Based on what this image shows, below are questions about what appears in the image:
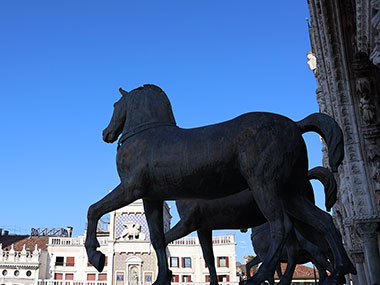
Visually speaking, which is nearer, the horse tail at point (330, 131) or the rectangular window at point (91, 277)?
the horse tail at point (330, 131)

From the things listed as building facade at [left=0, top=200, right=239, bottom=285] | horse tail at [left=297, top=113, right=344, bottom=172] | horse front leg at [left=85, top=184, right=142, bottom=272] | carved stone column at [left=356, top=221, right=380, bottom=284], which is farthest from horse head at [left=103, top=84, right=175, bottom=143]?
building facade at [left=0, top=200, right=239, bottom=285]

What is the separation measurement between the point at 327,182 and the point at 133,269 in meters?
41.9

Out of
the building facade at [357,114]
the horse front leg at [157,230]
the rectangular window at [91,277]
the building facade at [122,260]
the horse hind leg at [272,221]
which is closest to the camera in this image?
the horse hind leg at [272,221]

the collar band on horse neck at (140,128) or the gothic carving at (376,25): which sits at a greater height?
the gothic carving at (376,25)

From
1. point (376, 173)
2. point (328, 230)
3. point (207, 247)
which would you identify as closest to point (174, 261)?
point (376, 173)

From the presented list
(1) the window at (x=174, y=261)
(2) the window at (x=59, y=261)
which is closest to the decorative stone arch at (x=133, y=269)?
(1) the window at (x=174, y=261)

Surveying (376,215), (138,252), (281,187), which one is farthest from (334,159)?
(138,252)

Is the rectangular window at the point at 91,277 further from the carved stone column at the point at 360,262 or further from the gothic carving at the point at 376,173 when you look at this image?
the gothic carving at the point at 376,173

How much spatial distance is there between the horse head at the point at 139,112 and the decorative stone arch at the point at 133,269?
4087 centimetres

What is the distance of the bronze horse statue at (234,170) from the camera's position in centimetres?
365

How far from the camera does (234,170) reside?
12.7 ft

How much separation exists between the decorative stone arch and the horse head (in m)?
40.9

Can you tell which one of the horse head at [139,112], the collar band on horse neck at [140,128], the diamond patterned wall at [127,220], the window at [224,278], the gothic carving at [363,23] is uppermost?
the diamond patterned wall at [127,220]

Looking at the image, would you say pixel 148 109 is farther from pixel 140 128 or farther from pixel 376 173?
pixel 376 173
